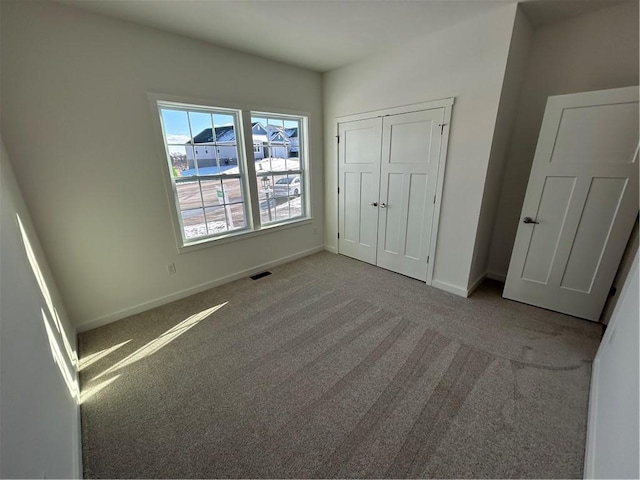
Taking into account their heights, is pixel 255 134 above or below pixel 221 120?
below

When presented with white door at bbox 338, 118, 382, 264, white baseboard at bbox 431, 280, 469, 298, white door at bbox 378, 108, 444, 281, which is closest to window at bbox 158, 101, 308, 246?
white door at bbox 338, 118, 382, 264

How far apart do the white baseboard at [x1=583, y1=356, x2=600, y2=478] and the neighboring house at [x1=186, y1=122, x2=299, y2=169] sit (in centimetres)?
354

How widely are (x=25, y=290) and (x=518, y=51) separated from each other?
3.91 metres

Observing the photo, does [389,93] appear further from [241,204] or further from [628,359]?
[628,359]

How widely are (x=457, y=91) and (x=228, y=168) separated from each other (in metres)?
2.54

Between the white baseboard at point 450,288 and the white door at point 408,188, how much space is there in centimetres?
16

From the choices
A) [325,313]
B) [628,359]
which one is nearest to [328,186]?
[325,313]

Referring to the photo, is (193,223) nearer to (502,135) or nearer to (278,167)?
(278,167)

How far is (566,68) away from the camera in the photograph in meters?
2.31

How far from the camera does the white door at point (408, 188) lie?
272cm

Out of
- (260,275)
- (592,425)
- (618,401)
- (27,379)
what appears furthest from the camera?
(260,275)

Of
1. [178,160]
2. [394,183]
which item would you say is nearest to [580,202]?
[394,183]

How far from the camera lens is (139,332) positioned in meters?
2.30

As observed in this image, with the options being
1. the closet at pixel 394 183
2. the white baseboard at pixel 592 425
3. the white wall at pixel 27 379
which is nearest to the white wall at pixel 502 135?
the closet at pixel 394 183
